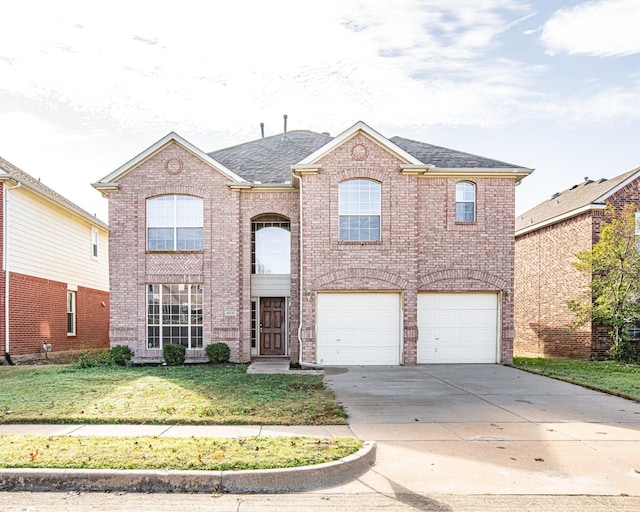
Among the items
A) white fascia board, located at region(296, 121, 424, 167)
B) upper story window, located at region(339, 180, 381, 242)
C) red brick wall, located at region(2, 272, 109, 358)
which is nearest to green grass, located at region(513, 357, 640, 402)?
upper story window, located at region(339, 180, 381, 242)

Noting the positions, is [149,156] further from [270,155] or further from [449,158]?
[449,158]

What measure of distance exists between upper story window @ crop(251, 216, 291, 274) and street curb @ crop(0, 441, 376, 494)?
12.4 m

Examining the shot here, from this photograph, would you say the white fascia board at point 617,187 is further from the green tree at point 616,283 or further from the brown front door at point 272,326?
the brown front door at point 272,326

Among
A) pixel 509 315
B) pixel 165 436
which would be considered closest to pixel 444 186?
pixel 509 315

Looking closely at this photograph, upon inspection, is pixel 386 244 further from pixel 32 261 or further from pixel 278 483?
pixel 32 261

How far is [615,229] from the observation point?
18.0 m

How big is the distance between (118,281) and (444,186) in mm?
10943

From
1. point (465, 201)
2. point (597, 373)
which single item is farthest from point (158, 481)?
point (465, 201)

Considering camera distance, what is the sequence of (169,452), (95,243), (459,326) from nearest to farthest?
(169,452), (459,326), (95,243)

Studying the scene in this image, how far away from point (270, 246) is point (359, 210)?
361cm

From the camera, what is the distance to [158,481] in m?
5.53

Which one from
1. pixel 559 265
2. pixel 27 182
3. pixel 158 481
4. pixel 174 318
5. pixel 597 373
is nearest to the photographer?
pixel 158 481

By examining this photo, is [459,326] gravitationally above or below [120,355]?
above

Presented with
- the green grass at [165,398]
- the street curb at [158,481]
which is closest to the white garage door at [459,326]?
the green grass at [165,398]
